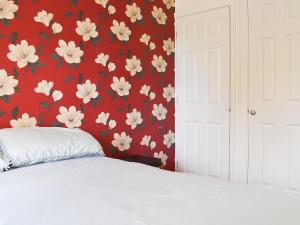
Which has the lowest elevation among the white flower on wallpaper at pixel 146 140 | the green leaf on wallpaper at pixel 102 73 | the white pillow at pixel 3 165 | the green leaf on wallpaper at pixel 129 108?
the white flower on wallpaper at pixel 146 140

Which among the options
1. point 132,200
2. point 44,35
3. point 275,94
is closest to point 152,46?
point 44,35

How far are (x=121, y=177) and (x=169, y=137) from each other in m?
1.91

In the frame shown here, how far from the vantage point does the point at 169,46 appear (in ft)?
11.5

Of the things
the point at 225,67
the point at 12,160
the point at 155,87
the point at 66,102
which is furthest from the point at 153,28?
the point at 12,160

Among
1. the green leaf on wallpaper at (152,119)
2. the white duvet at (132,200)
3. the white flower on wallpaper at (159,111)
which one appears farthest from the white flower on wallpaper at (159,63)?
the white duvet at (132,200)

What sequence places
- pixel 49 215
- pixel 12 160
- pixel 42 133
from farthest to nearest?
pixel 42 133 → pixel 12 160 → pixel 49 215

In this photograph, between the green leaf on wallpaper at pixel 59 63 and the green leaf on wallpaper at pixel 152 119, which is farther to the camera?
the green leaf on wallpaper at pixel 152 119

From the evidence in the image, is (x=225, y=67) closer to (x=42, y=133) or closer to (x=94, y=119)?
(x=94, y=119)

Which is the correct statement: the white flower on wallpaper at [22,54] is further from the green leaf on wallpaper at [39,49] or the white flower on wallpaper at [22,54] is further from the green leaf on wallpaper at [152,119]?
the green leaf on wallpaper at [152,119]

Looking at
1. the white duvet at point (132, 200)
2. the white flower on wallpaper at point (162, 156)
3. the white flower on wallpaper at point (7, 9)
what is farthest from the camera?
the white flower on wallpaper at point (162, 156)

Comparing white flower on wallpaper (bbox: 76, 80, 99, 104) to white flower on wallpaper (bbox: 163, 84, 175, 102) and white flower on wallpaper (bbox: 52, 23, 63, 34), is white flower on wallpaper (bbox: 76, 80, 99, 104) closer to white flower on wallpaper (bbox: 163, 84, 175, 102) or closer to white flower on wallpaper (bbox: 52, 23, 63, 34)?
white flower on wallpaper (bbox: 52, 23, 63, 34)

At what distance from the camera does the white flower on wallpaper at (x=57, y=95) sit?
2539 mm

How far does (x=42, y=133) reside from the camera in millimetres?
2123

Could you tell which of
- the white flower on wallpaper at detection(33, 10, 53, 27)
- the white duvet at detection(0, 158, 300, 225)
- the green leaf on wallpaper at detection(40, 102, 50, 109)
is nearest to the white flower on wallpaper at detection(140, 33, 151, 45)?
the white flower on wallpaper at detection(33, 10, 53, 27)
